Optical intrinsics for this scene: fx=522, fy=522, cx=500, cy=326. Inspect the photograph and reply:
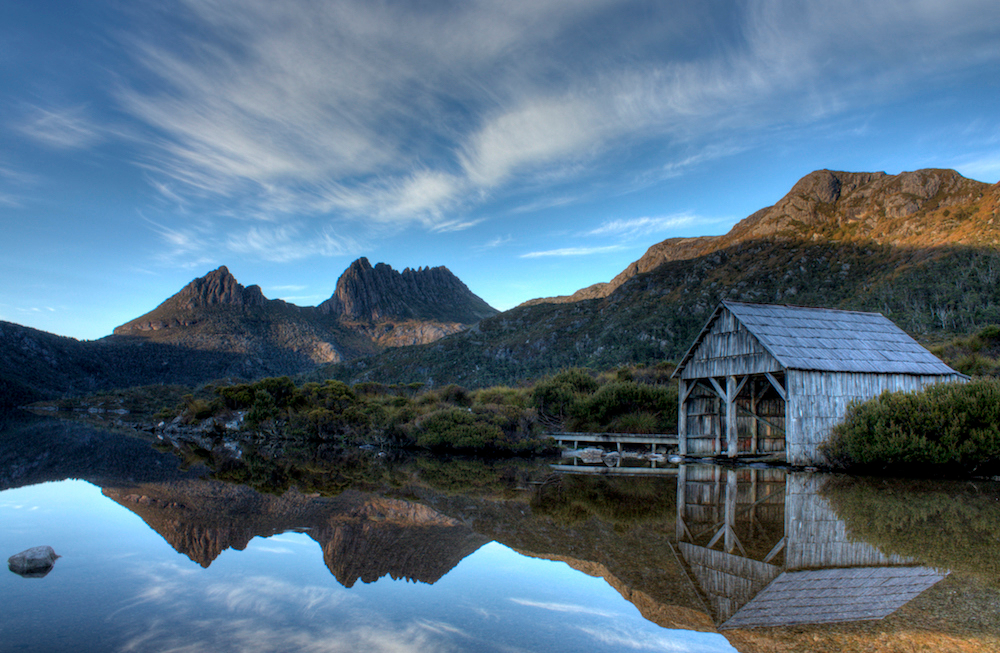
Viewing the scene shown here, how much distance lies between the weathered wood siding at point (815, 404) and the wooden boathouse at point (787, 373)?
0.03 meters

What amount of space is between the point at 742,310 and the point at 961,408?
6.83 meters

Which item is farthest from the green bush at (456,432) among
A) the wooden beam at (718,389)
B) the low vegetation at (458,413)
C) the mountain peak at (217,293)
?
the mountain peak at (217,293)

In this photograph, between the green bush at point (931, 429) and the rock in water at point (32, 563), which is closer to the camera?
the rock in water at point (32, 563)

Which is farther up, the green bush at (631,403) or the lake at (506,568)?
the green bush at (631,403)

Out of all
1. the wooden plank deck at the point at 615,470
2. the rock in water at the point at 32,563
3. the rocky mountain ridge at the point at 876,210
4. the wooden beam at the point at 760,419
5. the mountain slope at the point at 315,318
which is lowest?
the wooden plank deck at the point at 615,470

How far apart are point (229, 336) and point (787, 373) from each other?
102 m

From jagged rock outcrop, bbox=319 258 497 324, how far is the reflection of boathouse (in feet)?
437

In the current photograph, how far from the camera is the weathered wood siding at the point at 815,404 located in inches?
664

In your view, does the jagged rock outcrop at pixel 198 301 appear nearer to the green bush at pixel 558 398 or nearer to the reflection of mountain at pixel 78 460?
the reflection of mountain at pixel 78 460

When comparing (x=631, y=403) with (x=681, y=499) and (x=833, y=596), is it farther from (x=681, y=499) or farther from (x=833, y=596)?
(x=833, y=596)

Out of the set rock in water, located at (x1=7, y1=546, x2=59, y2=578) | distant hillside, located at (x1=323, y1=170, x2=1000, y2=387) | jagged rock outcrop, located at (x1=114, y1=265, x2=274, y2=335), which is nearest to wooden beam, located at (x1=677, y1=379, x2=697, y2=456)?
rock in water, located at (x1=7, y1=546, x2=59, y2=578)

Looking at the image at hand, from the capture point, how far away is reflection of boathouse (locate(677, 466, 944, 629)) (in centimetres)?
512

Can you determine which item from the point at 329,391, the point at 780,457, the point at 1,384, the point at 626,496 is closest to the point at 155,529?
the point at 626,496

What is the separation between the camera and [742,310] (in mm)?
19266
